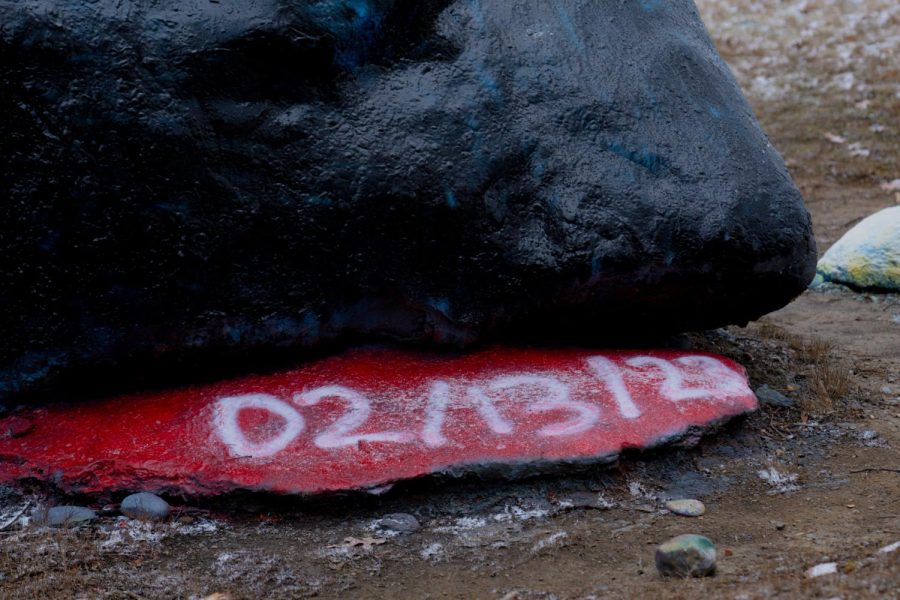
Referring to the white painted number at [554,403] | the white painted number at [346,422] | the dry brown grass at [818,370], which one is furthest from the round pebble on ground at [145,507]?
the dry brown grass at [818,370]

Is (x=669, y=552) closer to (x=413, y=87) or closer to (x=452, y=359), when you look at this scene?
(x=452, y=359)

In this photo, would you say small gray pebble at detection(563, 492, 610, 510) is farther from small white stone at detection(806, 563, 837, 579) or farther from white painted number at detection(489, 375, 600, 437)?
small white stone at detection(806, 563, 837, 579)

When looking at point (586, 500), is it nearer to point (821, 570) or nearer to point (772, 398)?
point (821, 570)

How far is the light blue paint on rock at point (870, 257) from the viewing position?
17.5 ft

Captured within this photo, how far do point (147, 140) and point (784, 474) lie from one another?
2441 mm

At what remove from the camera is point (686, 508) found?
3172 millimetres

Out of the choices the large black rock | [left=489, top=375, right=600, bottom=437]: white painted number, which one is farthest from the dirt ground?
the large black rock

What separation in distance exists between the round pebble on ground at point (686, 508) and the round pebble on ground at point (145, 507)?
1.62 metres

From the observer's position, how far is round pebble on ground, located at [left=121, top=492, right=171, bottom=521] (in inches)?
124

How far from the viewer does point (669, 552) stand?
2742 mm

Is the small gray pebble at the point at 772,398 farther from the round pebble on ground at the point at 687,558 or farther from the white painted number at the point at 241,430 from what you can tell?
the white painted number at the point at 241,430

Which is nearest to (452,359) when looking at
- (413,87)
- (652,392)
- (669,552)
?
(652,392)

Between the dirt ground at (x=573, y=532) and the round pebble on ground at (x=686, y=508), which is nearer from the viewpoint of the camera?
the dirt ground at (x=573, y=532)

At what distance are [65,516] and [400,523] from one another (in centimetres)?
107
